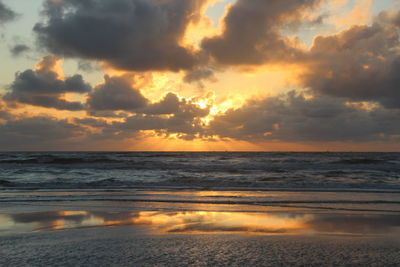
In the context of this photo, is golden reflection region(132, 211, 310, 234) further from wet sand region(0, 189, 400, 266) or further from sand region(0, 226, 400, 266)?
sand region(0, 226, 400, 266)

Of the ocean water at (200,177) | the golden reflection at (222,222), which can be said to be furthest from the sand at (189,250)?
the ocean water at (200,177)

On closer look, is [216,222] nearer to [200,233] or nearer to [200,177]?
[200,233]

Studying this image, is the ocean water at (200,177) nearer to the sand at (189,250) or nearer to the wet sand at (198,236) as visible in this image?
the wet sand at (198,236)

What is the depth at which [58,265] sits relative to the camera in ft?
18.5

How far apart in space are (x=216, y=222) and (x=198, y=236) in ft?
6.32

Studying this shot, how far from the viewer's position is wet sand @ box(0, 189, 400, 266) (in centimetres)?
597

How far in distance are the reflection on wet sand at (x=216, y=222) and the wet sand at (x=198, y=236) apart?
0.09ft

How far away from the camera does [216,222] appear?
959 cm

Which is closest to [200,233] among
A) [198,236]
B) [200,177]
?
[198,236]

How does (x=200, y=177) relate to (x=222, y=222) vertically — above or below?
below

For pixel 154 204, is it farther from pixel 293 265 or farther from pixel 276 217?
pixel 293 265

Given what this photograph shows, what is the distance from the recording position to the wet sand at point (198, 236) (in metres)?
5.97

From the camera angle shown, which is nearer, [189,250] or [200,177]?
[189,250]

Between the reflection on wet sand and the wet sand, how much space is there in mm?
26
